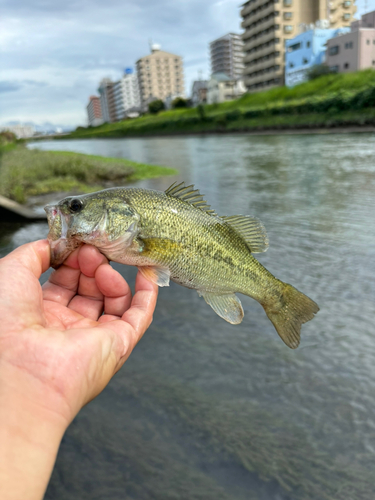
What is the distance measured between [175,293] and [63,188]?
13185 millimetres

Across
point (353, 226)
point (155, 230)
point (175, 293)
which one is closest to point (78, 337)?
point (155, 230)

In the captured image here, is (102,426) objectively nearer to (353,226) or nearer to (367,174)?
(353,226)

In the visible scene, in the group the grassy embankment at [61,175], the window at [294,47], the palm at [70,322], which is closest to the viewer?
the palm at [70,322]

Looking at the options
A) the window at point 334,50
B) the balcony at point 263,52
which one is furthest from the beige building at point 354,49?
the balcony at point 263,52

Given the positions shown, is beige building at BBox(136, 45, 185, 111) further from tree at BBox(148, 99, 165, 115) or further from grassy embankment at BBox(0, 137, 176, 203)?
grassy embankment at BBox(0, 137, 176, 203)

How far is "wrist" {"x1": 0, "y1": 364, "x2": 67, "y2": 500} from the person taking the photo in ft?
5.97

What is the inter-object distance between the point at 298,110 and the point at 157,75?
144m

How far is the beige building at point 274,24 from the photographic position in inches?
3489

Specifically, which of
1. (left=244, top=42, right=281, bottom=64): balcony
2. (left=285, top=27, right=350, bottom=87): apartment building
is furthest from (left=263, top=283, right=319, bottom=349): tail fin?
(left=244, top=42, right=281, bottom=64): balcony

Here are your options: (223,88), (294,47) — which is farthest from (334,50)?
(223,88)

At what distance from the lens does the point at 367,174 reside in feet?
65.5

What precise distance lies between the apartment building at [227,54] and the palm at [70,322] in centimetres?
18304

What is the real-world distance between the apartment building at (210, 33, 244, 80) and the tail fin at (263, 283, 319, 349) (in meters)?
183

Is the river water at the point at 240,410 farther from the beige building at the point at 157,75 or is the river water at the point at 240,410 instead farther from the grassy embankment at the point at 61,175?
the beige building at the point at 157,75
